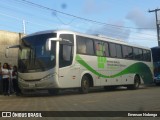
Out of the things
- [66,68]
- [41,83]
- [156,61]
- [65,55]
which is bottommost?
[41,83]

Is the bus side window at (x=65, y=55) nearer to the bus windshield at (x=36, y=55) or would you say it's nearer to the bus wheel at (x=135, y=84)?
the bus windshield at (x=36, y=55)

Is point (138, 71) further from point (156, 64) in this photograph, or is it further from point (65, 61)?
point (65, 61)

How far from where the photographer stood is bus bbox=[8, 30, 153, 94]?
1994 centimetres

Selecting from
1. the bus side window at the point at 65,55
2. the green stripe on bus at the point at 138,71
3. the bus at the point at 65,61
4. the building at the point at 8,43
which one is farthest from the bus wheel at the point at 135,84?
the bus side window at the point at 65,55

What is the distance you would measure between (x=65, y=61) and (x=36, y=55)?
4.81 feet

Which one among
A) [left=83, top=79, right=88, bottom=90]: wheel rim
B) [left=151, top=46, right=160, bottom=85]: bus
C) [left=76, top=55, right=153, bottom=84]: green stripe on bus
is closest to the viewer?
[left=83, top=79, right=88, bottom=90]: wheel rim

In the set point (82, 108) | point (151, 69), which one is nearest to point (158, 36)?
point (151, 69)

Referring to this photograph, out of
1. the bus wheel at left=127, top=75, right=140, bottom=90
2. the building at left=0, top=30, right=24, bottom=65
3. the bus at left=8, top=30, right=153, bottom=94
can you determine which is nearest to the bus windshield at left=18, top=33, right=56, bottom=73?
the bus at left=8, top=30, right=153, bottom=94

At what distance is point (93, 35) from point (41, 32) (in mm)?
4182

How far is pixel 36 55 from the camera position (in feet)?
66.5

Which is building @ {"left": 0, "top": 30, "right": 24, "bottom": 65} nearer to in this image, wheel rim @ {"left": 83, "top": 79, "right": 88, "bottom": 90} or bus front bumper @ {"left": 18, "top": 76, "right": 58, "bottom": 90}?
bus front bumper @ {"left": 18, "top": 76, "right": 58, "bottom": 90}

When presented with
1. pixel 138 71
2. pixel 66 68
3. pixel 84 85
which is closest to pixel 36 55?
pixel 66 68

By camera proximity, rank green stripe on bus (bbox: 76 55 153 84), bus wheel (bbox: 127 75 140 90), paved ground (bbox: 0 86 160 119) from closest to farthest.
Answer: paved ground (bbox: 0 86 160 119)
green stripe on bus (bbox: 76 55 153 84)
bus wheel (bbox: 127 75 140 90)

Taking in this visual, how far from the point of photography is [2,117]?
11039 millimetres
